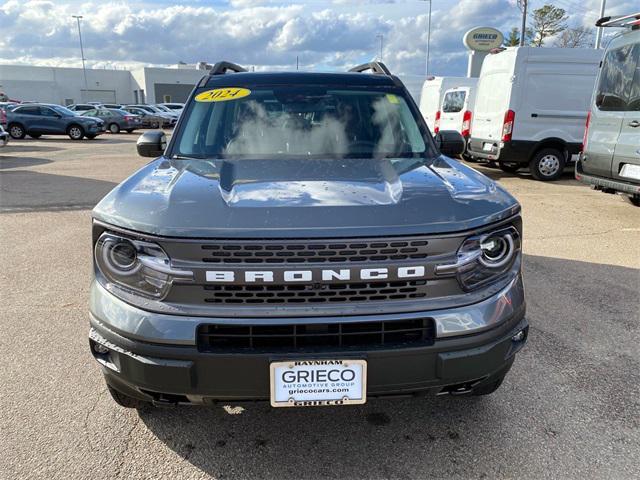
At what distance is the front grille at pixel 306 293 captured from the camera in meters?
1.96

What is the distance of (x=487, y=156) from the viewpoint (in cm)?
1142

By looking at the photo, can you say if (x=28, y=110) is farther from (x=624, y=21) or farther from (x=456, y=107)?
(x=624, y=21)

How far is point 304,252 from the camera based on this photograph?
6.36 ft

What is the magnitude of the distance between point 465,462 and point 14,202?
8963 millimetres

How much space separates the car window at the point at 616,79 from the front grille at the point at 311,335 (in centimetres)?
653

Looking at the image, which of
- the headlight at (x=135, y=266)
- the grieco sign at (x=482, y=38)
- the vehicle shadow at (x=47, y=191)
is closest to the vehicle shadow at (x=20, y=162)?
the vehicle shadow at (x=47, y=191)

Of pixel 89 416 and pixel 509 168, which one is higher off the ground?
pixel 89 416

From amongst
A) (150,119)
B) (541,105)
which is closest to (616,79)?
(541,105)

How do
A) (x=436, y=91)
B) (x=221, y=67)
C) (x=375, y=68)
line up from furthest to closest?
(x=436, y=91), (x=375, y=68), (x=221, y=67)

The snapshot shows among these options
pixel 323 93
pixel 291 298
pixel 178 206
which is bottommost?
pixel 291 298

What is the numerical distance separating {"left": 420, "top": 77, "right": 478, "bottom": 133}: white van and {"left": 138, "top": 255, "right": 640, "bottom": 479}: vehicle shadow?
13021mm

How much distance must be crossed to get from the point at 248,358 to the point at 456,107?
13.7 m

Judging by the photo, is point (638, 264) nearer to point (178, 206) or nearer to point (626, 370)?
point (626, 370)

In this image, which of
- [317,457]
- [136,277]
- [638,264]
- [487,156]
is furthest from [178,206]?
[487,156]
